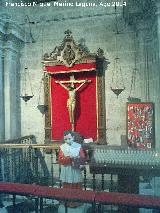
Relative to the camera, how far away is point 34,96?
9461 millimetres

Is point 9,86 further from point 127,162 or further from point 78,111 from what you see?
point 127,162

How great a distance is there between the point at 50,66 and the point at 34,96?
3.94 feet

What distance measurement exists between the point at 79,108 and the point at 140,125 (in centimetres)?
202

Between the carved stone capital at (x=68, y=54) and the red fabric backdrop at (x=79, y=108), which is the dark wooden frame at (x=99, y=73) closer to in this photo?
the carved stone capital at (x=68, y=54)

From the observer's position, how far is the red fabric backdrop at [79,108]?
884cm

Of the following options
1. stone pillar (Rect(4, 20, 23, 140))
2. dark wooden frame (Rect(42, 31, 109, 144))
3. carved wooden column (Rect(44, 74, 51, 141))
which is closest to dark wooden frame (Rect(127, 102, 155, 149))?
dark wooden frame (Rect(42, 31, 109, 144))

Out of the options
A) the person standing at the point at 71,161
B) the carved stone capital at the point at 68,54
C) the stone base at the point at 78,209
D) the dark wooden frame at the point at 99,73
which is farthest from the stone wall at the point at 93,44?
the stone base at the point at 78,209

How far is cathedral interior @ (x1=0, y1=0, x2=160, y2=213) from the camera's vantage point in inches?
322

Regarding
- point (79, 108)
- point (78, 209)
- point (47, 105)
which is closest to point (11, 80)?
point (47, 105)

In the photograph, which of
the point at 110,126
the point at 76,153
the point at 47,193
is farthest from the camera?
the point at 110,126

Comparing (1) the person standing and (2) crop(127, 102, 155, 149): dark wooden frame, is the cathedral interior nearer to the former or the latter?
(2) crop(127, 102, 155, 149): dark wooden frame

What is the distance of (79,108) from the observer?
8.95m

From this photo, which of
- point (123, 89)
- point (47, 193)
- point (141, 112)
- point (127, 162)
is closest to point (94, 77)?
point (123, 89)

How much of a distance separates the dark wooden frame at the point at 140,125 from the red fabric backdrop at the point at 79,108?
1166 millimetres
